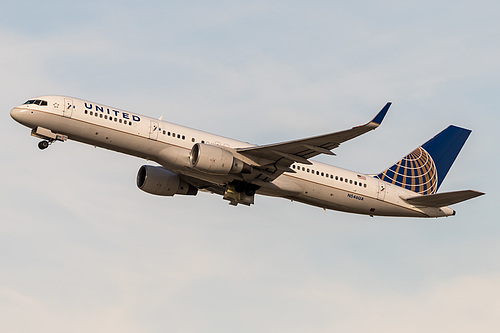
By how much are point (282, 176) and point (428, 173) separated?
12.1 m

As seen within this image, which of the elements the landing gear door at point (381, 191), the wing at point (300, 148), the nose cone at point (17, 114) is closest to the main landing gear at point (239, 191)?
the wing at point (300, 148)

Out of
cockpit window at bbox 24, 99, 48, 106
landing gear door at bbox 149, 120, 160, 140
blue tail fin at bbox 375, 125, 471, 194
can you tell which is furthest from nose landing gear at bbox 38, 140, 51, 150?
blue tail fin at bbox 375, 125, 471, 194

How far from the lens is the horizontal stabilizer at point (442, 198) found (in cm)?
4571

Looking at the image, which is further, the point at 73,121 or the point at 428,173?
the point at 428,173

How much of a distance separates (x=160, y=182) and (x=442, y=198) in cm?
1754

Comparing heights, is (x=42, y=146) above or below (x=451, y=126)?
below

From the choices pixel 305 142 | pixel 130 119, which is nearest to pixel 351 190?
pixel 305 142

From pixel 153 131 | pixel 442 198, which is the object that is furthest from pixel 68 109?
pixel 442 198

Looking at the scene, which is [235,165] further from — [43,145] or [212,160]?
[43,145]

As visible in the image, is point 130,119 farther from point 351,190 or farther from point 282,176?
point 351,190

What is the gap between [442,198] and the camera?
48094 mm

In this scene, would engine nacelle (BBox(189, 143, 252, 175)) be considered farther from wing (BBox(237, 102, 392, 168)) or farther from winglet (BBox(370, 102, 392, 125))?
winglet (BBox(370, 102, 392, 125))

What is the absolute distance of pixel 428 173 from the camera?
53188 millimetres

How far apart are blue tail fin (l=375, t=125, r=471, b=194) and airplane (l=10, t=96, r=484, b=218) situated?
0.30 feet
